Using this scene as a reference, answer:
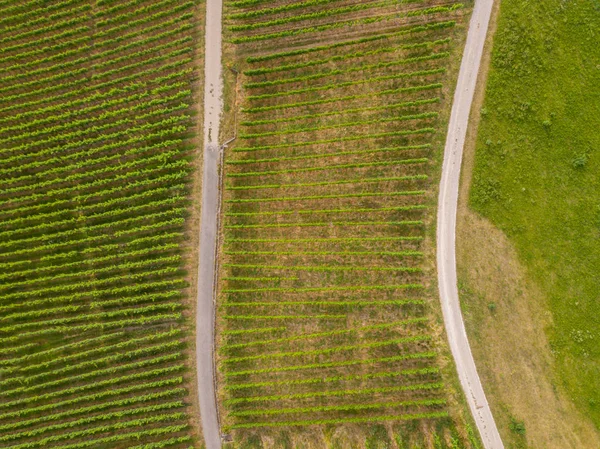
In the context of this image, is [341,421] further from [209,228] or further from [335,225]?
[209,228]

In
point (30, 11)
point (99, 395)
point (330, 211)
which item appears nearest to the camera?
point (99, 395)

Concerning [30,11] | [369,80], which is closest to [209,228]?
[369,80]

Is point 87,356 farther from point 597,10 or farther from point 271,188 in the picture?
point 597,10

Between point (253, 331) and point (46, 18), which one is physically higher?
point (46, 18)

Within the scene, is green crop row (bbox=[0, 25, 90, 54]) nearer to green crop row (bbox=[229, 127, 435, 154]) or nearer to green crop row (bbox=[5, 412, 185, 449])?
green crop row (bbox=[229, 127, 435, 154])

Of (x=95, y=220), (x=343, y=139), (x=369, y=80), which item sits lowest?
(x=95, y=220)

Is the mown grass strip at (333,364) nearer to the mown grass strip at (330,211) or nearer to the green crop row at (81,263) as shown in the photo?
the mown grass strip at (330,211)

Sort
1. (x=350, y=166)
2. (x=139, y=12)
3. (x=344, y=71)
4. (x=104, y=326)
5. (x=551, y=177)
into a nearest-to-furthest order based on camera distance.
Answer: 1. (x=551, y=177)
2. (x=104, y=326)
3. (x=350, y=166)
4. (x=344, y=71)
5. (x=139, y=12)

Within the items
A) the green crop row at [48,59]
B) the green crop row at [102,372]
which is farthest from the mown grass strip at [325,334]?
the green crop row at [48,59]
